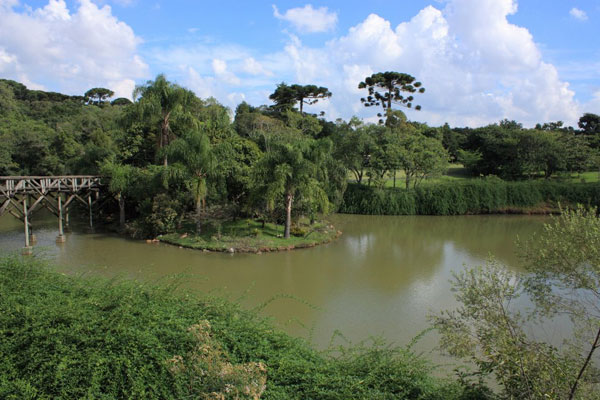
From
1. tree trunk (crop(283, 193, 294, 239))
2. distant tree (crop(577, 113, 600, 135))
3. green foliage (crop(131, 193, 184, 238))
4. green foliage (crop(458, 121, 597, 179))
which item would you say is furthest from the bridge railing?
distant tree (crop(577, 113, 600, 135))

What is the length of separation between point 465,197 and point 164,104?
21420 millimetres

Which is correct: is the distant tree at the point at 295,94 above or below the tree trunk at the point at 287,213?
above

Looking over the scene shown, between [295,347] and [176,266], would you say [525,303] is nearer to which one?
[295,347]

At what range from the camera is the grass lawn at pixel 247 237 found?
16.8 metres

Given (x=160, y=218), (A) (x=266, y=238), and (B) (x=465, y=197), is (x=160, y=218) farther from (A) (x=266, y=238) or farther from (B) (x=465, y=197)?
(B) (x=465, y=197)

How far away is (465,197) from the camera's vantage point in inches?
1144

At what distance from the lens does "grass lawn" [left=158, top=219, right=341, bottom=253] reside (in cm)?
1684

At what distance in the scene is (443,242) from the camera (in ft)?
67.3

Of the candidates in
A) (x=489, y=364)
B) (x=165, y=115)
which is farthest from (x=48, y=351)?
(x=165, y=115)

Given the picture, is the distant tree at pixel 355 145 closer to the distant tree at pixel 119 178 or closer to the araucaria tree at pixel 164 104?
the araucaria tree at pixel 164 104

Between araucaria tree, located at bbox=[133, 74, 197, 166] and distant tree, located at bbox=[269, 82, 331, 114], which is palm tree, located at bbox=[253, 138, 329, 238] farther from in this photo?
distant tree, located at bbox=[269, 82, 331, 114]

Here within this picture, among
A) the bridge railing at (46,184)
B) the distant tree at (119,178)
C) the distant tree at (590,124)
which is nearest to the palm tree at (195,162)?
the distant tree at (119,178)

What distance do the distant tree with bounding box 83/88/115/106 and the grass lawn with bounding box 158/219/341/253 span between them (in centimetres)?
5744

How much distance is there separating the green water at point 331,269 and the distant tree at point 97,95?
49633 millimetres
